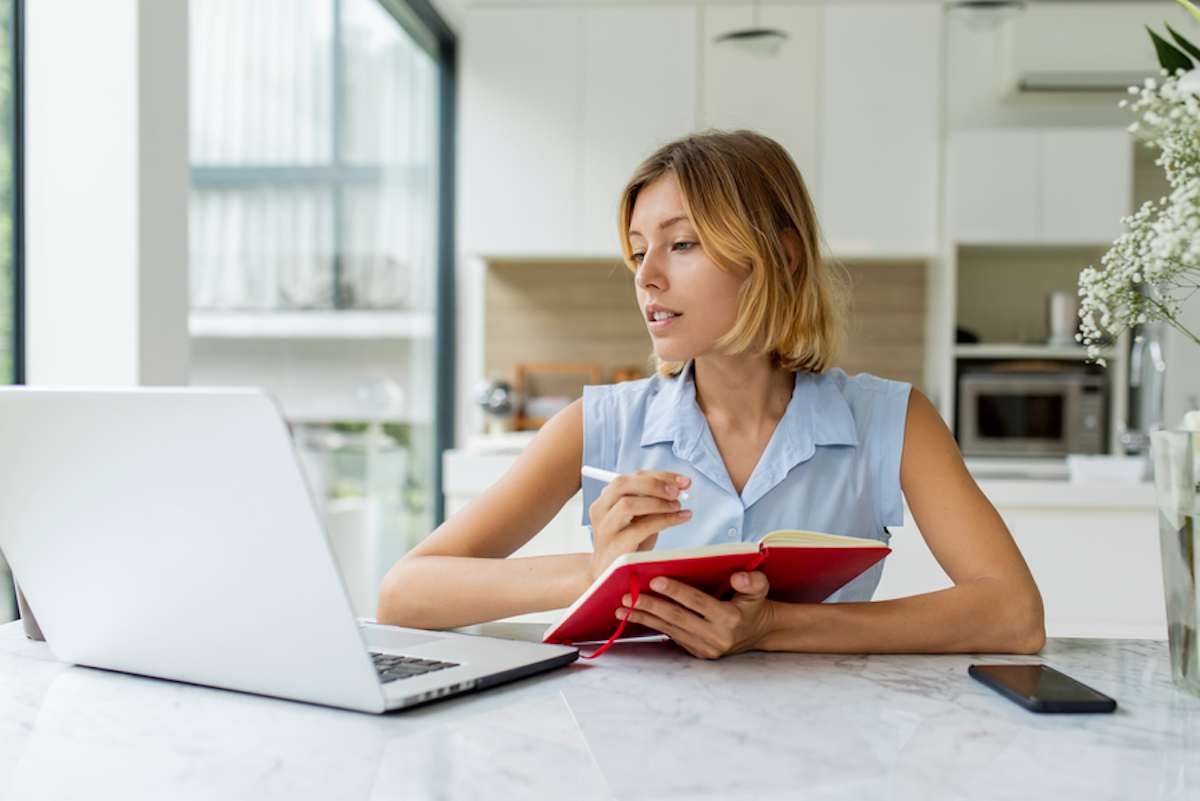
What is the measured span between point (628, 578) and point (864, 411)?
72 cm

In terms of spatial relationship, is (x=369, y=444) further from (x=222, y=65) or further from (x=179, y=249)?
(x=179, y=249)

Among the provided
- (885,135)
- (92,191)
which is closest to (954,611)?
(92,191)

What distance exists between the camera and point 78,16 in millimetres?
2195

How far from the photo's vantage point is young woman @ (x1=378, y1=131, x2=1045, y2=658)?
5.05 ft

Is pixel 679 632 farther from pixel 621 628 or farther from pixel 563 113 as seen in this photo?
pixel 563 113

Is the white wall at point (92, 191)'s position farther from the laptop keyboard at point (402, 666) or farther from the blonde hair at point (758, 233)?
the laptop keyboard at point (402, 666)

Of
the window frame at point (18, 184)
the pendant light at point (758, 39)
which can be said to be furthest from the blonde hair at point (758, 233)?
the pendant light at point (758, 39)

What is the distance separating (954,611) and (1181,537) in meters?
0.30

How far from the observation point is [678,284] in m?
1.61

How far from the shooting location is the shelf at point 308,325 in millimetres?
3217

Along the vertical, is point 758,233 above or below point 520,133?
below

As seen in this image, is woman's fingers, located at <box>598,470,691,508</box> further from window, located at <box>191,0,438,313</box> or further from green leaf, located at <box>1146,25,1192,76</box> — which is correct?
window, located at <box>191,0,438,313</box>

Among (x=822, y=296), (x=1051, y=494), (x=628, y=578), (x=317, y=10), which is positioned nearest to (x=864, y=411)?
(x=822, y=296)

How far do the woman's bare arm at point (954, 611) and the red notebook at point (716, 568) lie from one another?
0.05 metres
